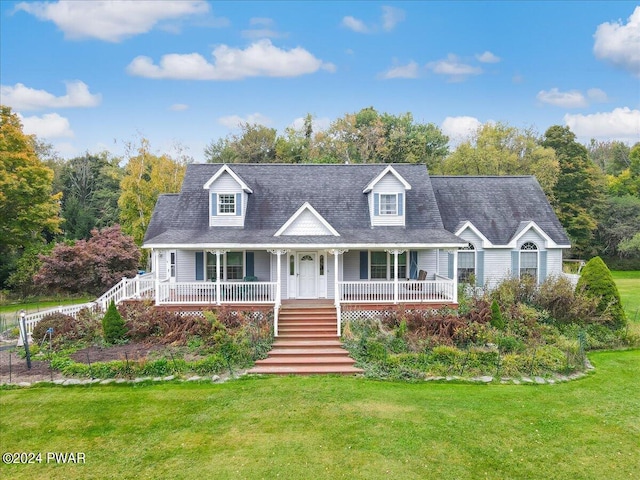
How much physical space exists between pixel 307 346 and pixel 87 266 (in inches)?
702

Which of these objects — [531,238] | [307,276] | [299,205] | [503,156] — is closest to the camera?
[307,276]

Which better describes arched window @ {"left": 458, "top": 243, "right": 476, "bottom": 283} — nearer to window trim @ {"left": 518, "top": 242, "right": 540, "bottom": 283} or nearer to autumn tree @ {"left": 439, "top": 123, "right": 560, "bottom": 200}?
window trim @ {"left": 518, "top": 242, "right": 540, "bottom": 283}

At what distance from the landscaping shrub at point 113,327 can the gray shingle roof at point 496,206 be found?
16.0 meters

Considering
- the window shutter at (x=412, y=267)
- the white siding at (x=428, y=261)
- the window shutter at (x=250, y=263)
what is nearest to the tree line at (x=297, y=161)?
the window shutter at (x=250, y=263)

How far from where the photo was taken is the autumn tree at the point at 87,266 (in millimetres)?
24703

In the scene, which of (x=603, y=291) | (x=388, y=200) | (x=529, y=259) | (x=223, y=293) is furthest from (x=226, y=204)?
(x=603, y=291)

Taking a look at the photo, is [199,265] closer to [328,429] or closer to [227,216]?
[227,216]

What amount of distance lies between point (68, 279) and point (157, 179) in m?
13.5

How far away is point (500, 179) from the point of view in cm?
2416

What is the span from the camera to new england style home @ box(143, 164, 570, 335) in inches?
671

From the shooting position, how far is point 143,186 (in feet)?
118

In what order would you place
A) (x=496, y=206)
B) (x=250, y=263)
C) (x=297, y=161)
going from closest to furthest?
(x=250, y=263)
(x=496, y=206)
(x=297, y=161)

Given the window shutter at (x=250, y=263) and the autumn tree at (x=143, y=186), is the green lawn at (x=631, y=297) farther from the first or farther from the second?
the autumn tree at (x=143, y=186)

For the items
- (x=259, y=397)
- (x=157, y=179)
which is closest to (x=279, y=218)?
(x=259, y=397)
